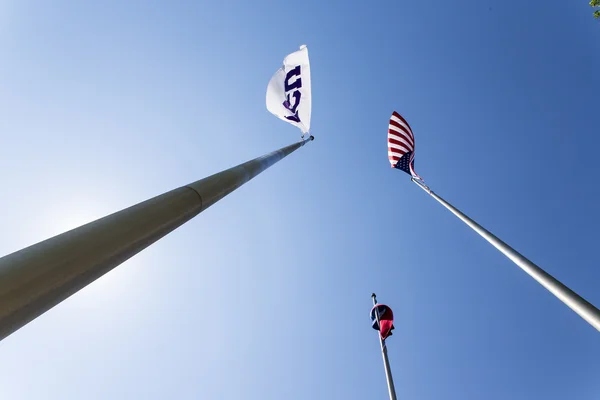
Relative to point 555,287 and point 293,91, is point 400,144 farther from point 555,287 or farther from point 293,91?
point 555,287

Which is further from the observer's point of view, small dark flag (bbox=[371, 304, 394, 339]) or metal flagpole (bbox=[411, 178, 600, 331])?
small dark flag (bbox=[371, 304, 394, 339])

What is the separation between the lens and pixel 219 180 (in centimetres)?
403

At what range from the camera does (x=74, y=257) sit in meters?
2.03

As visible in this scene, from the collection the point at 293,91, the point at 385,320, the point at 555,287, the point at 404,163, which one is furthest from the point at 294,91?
the point at 555,287

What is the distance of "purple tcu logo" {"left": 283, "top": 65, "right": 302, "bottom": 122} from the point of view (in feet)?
36.0

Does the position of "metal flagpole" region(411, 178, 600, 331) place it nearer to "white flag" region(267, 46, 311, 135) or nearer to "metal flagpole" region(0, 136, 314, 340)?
"metal flagpole" region(0, 136, 314, 340)

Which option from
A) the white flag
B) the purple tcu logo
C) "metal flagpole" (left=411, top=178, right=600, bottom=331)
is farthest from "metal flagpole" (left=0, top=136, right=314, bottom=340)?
the purple tcu logo

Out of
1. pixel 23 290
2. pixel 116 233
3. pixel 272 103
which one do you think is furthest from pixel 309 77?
pixel 23 290

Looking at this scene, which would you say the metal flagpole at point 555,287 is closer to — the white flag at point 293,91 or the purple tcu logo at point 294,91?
the white flag at point 293,91

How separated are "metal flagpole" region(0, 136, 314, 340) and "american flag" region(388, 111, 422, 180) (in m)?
11.4

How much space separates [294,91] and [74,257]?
9783 mm

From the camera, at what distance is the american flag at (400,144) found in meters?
13.6

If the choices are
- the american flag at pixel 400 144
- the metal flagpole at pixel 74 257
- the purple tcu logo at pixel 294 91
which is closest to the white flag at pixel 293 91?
the purple tcu logo at pixel 294 91

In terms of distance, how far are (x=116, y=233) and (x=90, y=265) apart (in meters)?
0.29
